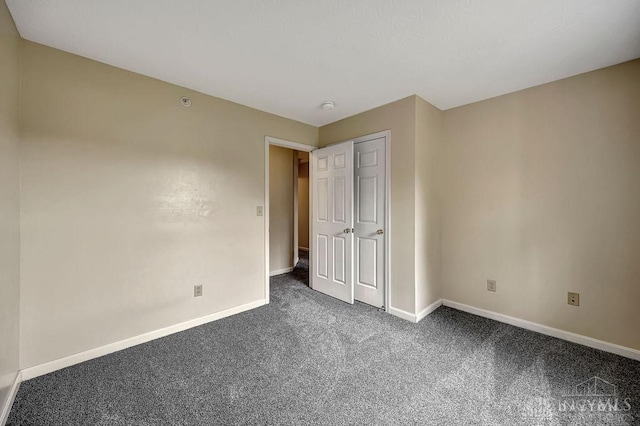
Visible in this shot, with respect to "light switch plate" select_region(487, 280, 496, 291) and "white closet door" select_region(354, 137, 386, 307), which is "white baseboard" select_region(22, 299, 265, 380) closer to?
"white closet door" select_region(354, 137, 386, 307)

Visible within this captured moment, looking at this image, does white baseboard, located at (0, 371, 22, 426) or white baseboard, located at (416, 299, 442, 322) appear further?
white baseboard, located at (416, 299, 442, 322)

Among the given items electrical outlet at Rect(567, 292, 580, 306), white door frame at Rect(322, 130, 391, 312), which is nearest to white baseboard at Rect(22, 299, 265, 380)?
white door frame at Rect(322, 130, 391, 312)

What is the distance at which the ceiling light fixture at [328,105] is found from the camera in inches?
112

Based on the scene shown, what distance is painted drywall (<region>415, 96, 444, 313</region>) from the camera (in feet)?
8.91

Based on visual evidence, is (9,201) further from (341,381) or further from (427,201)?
(427,201)

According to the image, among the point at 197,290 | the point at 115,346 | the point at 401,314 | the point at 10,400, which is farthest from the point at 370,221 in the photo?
the point at 10,400

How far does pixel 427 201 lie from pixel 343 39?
1.84 meters

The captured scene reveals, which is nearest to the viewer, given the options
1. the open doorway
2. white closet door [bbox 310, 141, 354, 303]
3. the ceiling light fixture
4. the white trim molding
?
the white trim molding

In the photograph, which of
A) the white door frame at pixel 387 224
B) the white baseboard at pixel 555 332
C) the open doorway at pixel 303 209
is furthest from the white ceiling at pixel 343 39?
the open doorway at pixel 303 209

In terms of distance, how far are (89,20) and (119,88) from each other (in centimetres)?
60

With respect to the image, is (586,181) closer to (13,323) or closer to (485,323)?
(485,323)

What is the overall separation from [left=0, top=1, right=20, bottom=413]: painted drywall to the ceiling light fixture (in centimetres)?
233

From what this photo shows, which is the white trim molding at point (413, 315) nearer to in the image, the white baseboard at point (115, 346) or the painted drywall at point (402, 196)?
the painted drywall at point (402, 196)

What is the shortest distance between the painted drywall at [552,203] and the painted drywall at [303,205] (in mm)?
3763
